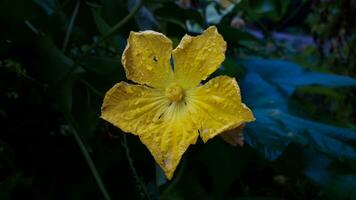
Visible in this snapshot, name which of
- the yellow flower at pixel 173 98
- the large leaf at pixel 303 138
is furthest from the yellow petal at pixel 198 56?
the large leaf at pixel 303 138

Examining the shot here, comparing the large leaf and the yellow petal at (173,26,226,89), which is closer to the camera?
the yellow petal at (173,26,226,89)

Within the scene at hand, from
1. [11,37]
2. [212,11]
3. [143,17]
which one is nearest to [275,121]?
[143,17]

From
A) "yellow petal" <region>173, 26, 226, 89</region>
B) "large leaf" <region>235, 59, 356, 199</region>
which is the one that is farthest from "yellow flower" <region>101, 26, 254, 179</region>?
"large leaf" <region>235, 59, 356, 199</region>

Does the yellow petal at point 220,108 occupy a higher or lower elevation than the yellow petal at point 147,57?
lower

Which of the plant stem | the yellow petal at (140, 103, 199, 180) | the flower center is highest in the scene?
the plant stem

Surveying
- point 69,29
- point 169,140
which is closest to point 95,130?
point 69,29

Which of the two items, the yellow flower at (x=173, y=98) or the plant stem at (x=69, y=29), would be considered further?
the plant stem at (x=69, y=29)

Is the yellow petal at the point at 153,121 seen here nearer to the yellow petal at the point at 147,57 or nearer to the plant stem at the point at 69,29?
the yellow petal at the point at 147,57

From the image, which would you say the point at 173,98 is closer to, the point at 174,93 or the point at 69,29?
the point at 174,93

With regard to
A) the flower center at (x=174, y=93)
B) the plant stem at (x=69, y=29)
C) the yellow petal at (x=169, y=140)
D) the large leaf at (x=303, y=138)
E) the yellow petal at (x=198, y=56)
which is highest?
the plant stem at (x=69, y=29)

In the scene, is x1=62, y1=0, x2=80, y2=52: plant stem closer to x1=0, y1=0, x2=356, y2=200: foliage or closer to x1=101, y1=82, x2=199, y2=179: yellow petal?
x1=0, y1=0, x2=356, y2=200: foliage
